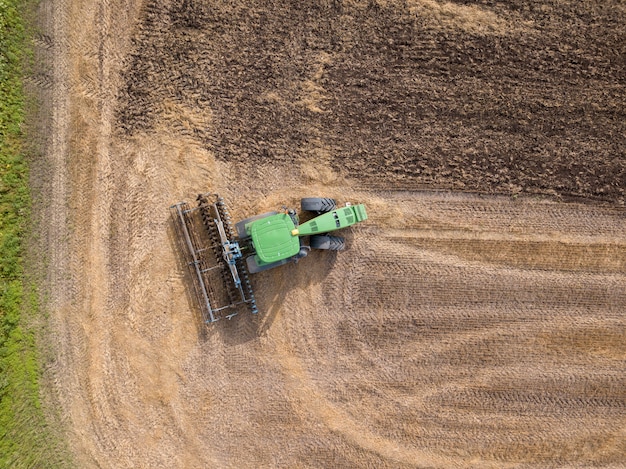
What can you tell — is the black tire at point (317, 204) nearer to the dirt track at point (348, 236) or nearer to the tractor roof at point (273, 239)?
the dirt track at point (348, 236)

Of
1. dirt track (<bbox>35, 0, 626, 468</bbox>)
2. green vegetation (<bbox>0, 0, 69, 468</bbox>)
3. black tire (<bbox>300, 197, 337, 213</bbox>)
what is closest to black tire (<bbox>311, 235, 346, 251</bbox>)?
dirt track (<bbox>35, 0, 626, 468</bbox>)

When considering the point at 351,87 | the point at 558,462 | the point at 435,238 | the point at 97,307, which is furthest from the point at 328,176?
the point at 558,462

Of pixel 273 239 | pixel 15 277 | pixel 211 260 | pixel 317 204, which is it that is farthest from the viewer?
pixel 211 260

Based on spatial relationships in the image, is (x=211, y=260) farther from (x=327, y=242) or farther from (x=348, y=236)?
(x=348, y=236)

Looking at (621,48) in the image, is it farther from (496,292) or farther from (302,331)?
(302,331)

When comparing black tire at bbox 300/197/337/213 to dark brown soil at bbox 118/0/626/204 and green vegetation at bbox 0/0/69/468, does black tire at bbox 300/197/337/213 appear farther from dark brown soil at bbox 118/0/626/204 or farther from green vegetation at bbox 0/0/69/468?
green vegetation at bbox 0/0/69/468

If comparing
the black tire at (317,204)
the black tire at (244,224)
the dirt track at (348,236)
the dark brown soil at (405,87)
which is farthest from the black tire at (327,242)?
the dark brown soil at (405,87)

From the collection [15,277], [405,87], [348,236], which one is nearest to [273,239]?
[348,236]
